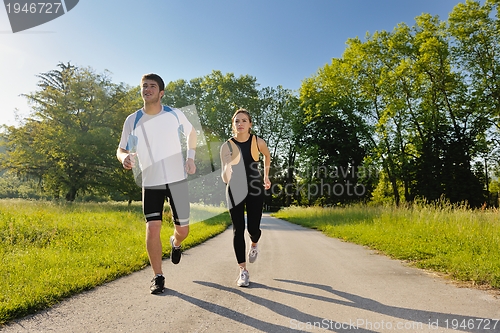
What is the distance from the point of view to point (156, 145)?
157 inches

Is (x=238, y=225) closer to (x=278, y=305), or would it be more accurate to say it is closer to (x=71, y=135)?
(x=278, y=305)

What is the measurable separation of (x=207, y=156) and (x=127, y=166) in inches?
1050

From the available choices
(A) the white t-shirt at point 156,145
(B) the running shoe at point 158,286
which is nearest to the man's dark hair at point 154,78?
(A) the white t-shirt at point 156,145

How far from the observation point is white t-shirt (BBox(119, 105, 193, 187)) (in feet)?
12.9

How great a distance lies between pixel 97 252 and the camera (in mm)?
5949

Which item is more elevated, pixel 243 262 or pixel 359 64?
pixel 359 64

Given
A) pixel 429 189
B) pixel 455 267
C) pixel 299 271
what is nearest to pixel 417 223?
pixel 455 267

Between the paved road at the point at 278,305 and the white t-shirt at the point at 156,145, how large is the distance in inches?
52.6

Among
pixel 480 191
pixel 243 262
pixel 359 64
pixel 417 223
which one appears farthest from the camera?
pixel 359 64

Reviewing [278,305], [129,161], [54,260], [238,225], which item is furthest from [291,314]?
[54,260]

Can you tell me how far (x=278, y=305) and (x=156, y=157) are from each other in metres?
2.18

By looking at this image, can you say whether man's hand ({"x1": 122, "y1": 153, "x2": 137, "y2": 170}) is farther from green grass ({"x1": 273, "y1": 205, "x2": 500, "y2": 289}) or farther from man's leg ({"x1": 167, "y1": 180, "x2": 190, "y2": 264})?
green grass ({"x1": 273, "y1": 205, "x2": 500, "y2": 289})

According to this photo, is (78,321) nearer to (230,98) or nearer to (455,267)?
(455,267)

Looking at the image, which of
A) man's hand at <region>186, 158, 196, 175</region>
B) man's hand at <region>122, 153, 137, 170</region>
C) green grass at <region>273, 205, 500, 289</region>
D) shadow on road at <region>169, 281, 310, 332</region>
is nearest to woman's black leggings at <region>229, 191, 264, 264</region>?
man's hand at <region>186, 158, 196, 175</region>
